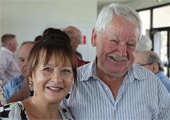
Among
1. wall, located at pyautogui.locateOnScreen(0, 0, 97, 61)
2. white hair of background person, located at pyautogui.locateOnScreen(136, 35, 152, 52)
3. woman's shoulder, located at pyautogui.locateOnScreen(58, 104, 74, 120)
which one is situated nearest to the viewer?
woman's shoulder, located at pyautogui.locateOnScreen(58, 104, 74, 120)

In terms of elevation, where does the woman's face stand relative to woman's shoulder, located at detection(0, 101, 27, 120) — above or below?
above

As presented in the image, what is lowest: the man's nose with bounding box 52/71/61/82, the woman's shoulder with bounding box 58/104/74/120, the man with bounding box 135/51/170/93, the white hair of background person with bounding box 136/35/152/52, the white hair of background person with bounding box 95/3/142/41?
the woman's shoulder with bounding box 58/104/74/120

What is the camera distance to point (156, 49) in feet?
24.2

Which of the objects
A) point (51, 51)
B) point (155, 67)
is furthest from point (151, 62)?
point (51, 51)

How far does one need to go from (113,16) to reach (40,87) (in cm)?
67

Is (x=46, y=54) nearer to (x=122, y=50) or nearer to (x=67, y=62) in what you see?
(x=67, y=62)

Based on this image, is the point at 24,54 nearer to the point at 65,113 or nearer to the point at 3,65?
the point at 65,113

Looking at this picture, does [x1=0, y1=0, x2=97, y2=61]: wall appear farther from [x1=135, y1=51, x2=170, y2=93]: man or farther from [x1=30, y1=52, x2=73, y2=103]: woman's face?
[x1=30, y1=52, x2=73, y2=103]: woman's face

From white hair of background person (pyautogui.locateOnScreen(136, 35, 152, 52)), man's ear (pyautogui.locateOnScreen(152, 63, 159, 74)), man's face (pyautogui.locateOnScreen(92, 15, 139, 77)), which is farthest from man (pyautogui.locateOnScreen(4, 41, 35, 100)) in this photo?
→ white hair of background person (pyautogui.locateOnScreen(136, 35, 152, 52))

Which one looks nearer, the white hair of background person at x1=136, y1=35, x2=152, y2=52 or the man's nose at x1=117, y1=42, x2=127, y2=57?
the man's nose at x1=117, y1=42, x2=127, y2=57

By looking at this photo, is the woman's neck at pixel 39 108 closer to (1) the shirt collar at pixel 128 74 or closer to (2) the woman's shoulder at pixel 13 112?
(2) the woman's shoulder at pixel 13 112

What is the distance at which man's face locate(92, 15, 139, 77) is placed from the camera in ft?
4.20

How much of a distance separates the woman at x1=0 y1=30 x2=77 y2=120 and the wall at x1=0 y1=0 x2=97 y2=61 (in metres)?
5.52

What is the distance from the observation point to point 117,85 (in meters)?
1.39
